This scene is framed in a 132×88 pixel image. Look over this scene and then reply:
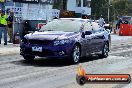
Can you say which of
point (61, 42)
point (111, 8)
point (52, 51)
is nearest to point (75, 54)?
point (61, 42)

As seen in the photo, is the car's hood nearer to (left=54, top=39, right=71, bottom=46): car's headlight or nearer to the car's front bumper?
(left=54, top=39, right=71, bottom=46): car's headlight

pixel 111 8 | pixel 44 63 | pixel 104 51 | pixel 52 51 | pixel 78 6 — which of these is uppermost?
pixel 78 6

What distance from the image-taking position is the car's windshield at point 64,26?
13312mm

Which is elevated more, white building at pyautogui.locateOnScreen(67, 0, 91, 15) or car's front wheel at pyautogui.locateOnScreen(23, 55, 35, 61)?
white building at pyautogui.locateOnScreen(67, 0, 91, 15)

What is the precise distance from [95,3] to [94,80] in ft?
317

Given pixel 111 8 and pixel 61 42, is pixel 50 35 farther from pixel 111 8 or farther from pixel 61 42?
pixel 111 8

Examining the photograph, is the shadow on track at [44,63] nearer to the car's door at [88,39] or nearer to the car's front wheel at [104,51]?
the car's door at [88,39]

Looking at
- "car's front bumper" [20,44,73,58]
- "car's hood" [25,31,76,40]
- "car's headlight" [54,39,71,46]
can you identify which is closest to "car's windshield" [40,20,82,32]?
"car's hood" [25,31,76,40]

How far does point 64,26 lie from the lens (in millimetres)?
13500

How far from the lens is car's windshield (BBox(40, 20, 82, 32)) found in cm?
1331

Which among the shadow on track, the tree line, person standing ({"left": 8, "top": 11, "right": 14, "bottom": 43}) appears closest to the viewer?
the shadow on track

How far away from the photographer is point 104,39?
49.9 feet

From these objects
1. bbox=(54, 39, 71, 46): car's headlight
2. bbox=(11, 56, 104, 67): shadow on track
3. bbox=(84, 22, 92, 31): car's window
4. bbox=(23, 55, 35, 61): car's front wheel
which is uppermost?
bbox=(84, 22, 92, 31): car's window

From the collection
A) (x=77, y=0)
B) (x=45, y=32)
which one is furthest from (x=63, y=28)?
(x=77, y=0)
